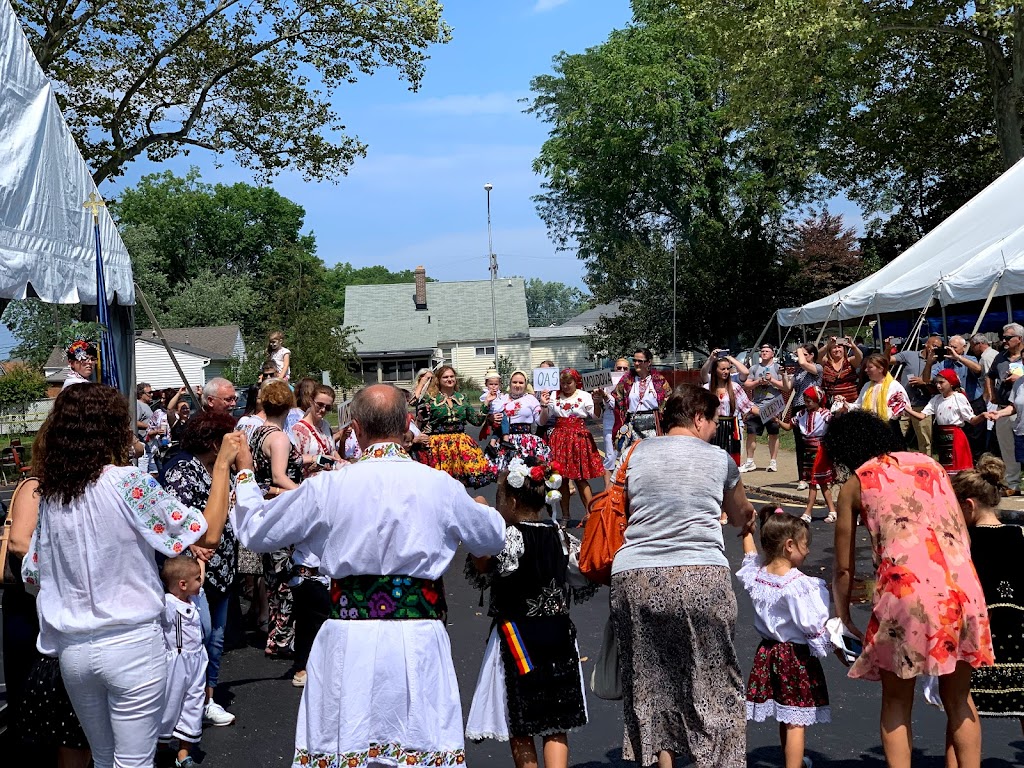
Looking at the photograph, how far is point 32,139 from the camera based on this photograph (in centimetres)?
805

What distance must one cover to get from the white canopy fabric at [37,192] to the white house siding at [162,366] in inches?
1920

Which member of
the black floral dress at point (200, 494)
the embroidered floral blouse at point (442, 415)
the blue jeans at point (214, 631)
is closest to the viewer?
the black floral dress at point (200, 494)

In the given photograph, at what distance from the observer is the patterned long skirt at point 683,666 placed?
4.35 m

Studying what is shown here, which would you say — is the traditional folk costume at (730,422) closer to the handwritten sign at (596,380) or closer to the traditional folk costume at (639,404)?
the traditional folk costume at (639,404)

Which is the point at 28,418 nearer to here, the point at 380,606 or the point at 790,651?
the point at 790,651

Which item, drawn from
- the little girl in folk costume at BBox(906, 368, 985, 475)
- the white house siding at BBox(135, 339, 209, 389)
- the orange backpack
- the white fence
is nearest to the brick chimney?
the white house siding at BBox(135, 339, 209, 389)

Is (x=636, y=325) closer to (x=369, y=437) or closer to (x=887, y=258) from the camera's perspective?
(x=887, y=258)

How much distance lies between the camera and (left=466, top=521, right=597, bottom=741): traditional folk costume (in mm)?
4449

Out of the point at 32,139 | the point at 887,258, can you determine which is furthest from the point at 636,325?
the point at 32,139

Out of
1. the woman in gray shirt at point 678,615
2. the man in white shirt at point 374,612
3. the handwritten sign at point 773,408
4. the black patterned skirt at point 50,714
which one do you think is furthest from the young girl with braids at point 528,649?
the handwritten sign at point 773,408

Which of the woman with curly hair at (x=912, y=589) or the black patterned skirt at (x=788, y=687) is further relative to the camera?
the black patterned skirt at (x=788, y=687)

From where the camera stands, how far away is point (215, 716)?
20.3ft

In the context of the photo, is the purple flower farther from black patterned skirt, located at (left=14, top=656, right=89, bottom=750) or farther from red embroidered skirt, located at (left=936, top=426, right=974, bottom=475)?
red embroidered skirt, located at (left=936, top=426, right=974, bottom=475)

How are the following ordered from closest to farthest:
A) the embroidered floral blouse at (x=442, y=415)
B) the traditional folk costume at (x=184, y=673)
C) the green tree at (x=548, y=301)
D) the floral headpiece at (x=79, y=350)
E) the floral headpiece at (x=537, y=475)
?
1. the floral headpiece at (x=537, y=475)
2. the traditional folk costume at (x=184, y=673)
3. the floral headpiece at (x=79, y=350)
4. the embroidered floral blouse at (x=442, y=415)
5. the green tree at (x=548, y=301)
